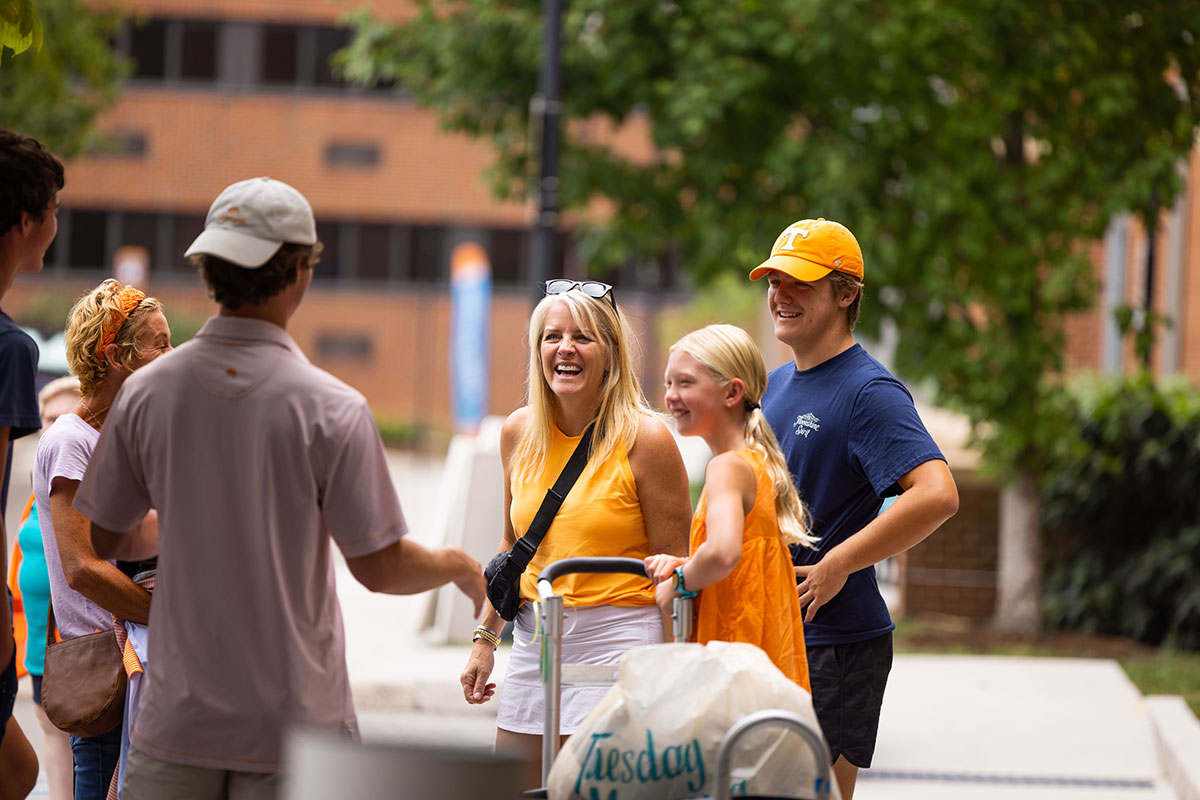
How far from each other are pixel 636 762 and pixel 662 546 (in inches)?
37.5

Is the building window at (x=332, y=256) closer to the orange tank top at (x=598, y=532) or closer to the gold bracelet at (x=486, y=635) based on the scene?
the gold bracelet at (x=486, y=635)

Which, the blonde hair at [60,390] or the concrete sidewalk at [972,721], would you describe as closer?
the blonde hair at [60,390]

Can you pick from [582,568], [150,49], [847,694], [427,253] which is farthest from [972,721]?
[150,49]

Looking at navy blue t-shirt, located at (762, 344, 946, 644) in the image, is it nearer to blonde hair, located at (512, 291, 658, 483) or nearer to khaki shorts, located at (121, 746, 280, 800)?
blonde hair, located at (512, 291, 658, 483)

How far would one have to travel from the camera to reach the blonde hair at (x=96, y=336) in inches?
153

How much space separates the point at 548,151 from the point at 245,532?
7741 mm

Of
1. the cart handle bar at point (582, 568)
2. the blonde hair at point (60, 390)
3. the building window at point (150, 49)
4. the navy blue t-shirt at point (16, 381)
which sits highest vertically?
the building window at point (150, 49)

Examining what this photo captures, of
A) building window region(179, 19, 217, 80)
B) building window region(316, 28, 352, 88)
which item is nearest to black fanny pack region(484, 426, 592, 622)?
building window region(316, 28, 352, 88)

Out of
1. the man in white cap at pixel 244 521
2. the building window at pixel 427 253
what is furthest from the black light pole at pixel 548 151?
the building window at pixel 427 253

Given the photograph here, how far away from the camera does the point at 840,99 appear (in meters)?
10.7

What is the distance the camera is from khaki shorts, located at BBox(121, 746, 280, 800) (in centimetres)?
278

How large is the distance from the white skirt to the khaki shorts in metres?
1.04

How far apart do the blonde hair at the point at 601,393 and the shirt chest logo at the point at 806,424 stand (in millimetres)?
408

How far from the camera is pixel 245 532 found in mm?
2748
